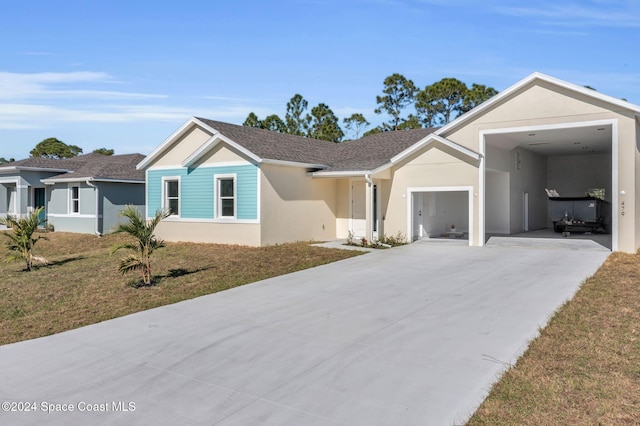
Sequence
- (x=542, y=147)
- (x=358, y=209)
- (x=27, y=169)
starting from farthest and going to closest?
(x=27, y=169)
(x=542, y=147)
(x=358, y=209)

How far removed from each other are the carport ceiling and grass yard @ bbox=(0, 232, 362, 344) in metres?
8.04

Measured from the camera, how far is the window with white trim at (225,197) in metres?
18.0

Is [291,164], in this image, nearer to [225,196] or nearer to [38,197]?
[225,196]

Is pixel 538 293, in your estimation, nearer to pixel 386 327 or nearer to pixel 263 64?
pixel 386 327

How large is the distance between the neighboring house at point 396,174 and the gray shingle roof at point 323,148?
0.11 meters

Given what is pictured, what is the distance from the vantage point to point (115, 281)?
11.5 m

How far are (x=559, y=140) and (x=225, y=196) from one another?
567 inches

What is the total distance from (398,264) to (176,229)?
11.0 meters

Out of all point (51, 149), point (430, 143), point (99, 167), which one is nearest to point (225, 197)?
point (430, 143)

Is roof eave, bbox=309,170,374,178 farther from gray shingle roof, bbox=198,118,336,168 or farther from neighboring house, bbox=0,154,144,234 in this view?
neighboring house, bbox=0,154,144,234

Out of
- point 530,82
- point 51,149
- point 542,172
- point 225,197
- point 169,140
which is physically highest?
point 51,149

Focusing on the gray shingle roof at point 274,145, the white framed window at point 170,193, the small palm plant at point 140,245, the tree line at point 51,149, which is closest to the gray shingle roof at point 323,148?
the gray shingle roof at point 274,145

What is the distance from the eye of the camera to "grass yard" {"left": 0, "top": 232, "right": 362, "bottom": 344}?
826cm

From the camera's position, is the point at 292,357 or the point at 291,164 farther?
the point at 291,164
